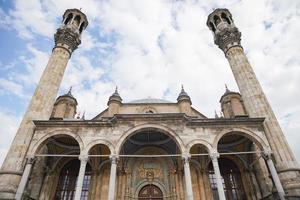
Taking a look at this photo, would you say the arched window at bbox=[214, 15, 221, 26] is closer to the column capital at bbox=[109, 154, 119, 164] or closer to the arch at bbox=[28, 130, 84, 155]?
the column capital at bbox=[109, 154, 119, 164]

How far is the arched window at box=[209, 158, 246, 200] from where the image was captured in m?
13.5

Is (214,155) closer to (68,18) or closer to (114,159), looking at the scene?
(114,159)

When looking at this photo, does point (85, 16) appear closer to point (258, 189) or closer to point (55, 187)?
point (55, 187)

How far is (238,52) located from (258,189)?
9556 millimetres

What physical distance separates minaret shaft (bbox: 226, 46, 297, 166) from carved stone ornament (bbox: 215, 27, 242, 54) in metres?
0.48

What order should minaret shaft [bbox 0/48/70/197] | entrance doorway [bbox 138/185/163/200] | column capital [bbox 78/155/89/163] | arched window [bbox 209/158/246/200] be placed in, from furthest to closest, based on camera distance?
entrance doorway [bbox 138/185/163/200] < arched window [bbox 209/158/246/200] < column capital [bbox 78/155/89/163] < minaret shaft [bbox 0/48/70/197]

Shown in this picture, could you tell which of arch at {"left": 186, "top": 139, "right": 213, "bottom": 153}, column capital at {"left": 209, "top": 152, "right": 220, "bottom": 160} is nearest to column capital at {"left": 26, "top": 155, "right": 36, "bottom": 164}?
arch at {"left": 186, "top": 139, "right": 213, "bottom": 153}

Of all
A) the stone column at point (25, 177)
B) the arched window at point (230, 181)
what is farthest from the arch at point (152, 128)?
the arched window at point (230, 181)

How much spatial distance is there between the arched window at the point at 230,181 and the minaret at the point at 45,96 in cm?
1076

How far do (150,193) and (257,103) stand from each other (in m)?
8.63

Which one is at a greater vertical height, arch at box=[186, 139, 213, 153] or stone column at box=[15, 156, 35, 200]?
arch at box=[186, 139, 213, 153]

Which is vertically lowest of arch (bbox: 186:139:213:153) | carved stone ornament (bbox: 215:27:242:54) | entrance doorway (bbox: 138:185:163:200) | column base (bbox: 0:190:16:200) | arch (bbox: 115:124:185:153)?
column base (bbox: 0:190:16:200)

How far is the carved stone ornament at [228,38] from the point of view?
1736 centimetres

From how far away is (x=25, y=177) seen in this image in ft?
34.1
